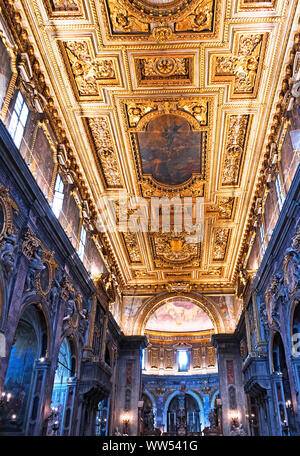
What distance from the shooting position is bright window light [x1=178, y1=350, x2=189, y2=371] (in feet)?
117

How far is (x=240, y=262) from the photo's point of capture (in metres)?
23.7

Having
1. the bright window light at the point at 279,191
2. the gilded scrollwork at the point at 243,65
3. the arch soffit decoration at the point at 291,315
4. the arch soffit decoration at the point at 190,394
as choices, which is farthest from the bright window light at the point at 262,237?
the arch soffit decoration at the point at 190,394

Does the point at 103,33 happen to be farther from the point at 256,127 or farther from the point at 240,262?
the point at 240,262

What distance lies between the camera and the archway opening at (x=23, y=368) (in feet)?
37.8

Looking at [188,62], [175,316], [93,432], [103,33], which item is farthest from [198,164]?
[175,316]

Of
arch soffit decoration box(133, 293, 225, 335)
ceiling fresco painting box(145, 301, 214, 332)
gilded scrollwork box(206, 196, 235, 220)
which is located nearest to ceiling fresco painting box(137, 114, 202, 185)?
gilded scrollwork box(206, 196, 235, 220)

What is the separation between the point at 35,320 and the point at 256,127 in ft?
34.9

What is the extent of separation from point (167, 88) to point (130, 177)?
5.05 meters

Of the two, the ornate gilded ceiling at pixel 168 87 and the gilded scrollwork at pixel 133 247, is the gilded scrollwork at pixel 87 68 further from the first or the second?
the gilded scrollwork at pixel 133 247

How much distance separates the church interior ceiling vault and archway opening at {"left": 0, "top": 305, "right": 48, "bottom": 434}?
6923 millimetres

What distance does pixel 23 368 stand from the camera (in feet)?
41.1

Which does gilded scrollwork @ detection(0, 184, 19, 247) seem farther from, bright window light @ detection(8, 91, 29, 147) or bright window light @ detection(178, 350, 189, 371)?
bright window light @ detection(178, 350, 189, 371)

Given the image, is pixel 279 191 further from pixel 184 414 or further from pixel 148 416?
pixel 184 414

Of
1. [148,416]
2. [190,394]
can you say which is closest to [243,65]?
[148,416]
